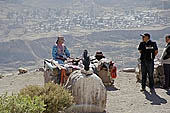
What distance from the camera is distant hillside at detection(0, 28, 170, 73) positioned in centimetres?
11331

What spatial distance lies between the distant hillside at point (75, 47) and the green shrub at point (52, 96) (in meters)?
96.5

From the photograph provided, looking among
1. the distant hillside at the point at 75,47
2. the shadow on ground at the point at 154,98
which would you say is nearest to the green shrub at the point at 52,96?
the shadow on ground at the point at 154,98

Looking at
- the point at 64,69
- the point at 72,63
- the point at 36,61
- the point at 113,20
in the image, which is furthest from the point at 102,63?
the point at 113,20

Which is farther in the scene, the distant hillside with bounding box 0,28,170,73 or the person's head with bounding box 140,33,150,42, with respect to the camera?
the distant hillside with bounding box 0,28,170,73

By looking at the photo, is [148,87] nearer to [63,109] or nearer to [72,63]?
[72,63]

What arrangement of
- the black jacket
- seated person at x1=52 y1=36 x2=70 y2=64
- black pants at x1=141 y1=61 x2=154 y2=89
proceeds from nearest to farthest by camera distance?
the black jacket < black pants at x1=141 y1=61 x2=154 y2=89 < seated person at x1=52 y1=36 x2=70 y2=64

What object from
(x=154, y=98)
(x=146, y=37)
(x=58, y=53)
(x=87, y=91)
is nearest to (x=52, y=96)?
(x=87, y=91)

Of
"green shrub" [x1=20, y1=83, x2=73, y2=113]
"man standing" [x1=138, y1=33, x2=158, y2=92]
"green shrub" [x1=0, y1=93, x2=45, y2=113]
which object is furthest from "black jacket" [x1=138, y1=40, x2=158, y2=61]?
"green shrub" [x1=0, y1=93, x2=45, y2=113]

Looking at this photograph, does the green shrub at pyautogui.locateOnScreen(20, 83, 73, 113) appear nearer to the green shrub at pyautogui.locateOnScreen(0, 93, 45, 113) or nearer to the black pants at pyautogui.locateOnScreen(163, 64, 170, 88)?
the green shrub at pyautogui.locateOnScreen(0, 93, 45, 113)

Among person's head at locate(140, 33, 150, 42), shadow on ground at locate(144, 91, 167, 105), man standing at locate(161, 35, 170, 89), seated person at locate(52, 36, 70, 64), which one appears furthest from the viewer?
seated person at locate(52, 36, 70, 64)

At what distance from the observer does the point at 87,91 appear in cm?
807

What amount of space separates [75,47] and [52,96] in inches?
4610

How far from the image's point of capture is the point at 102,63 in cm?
1193

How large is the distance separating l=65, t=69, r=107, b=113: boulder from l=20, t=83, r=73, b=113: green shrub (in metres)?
0.60
